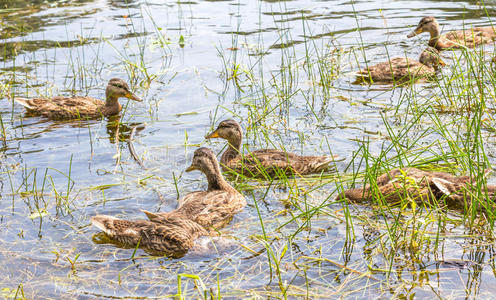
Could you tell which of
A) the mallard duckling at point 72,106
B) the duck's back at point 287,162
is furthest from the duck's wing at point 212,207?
the mallard duckling at point 72,106

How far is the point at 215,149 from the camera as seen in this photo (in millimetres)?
7508

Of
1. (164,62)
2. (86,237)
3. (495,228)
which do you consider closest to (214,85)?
(164,62)

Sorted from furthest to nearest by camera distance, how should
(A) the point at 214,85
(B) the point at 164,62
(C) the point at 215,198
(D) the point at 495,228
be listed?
(B) the point at 164,62, (A) the point at 214,85, (C) the point at 215,198, (D) the point at 495,228

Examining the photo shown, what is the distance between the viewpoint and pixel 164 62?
34.5 ft

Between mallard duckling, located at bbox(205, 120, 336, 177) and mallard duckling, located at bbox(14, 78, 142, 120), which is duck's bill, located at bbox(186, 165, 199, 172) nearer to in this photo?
mallard duckling, located at bbox(205, 120, 336, 177)

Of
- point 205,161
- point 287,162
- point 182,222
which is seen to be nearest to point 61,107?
point 205,161

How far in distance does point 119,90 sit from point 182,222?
4115mm

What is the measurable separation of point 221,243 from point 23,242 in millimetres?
1622

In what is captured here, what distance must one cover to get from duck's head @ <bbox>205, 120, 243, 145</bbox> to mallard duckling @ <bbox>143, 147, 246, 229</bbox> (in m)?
0.87

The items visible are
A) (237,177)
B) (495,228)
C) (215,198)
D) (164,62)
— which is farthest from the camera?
(164,62)

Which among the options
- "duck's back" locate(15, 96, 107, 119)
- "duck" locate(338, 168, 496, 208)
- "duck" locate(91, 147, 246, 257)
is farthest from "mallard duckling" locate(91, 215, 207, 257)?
"duck's back" locate(15, 96, 107, 119)

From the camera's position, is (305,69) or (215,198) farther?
(305,69)

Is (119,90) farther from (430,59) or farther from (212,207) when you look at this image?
(430,59)

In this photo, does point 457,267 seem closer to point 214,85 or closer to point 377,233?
point 377,233
